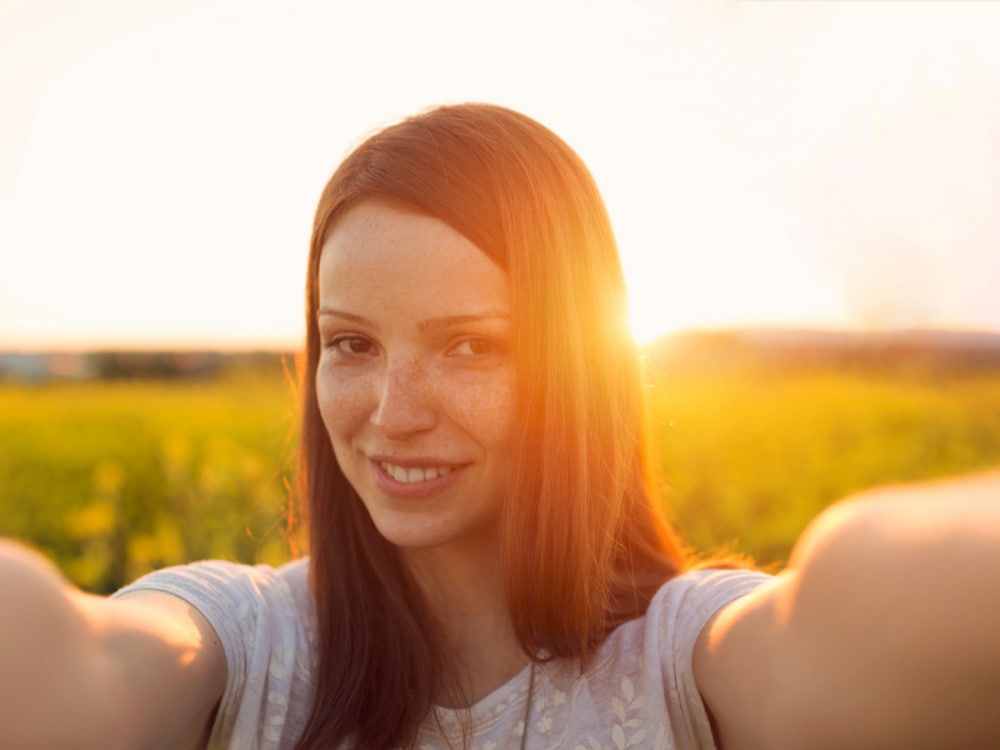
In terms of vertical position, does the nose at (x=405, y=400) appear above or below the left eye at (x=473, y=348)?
below

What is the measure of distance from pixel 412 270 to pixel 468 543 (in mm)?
694

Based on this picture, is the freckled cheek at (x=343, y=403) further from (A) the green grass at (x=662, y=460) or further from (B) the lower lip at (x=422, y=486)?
(A) the green grass at (x=662, y=460)

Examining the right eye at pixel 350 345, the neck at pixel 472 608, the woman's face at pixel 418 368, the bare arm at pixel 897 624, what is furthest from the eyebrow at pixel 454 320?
the bare arm at pixel 897 624

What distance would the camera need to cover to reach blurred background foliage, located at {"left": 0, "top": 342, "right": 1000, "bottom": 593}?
561 cm

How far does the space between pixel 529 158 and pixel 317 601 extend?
46.0 inches

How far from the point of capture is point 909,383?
8.52m

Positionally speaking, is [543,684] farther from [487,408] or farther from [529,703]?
[487,408]

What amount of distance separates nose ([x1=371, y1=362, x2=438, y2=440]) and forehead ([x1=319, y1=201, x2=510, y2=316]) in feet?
0.44

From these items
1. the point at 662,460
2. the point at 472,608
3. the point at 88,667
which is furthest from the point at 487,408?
the point at 662,460

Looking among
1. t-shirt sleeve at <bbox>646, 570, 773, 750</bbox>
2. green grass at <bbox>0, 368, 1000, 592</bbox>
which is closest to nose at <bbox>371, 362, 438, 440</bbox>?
t-shirt sleeve at <bbox>646, 570, 773, 750</bbox>

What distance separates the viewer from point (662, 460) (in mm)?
5867

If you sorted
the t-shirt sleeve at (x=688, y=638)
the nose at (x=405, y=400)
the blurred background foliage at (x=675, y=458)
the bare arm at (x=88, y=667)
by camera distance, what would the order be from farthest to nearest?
the blurred background foliage at (x=675, y=458)
the nose at (x=405, y=400)
the t-shirt sleeve at (x=688, y=638)
the bare arm at (x=88, y=667)

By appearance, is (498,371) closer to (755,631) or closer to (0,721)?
(755,631)

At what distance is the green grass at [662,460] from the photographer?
5605 millimetres
